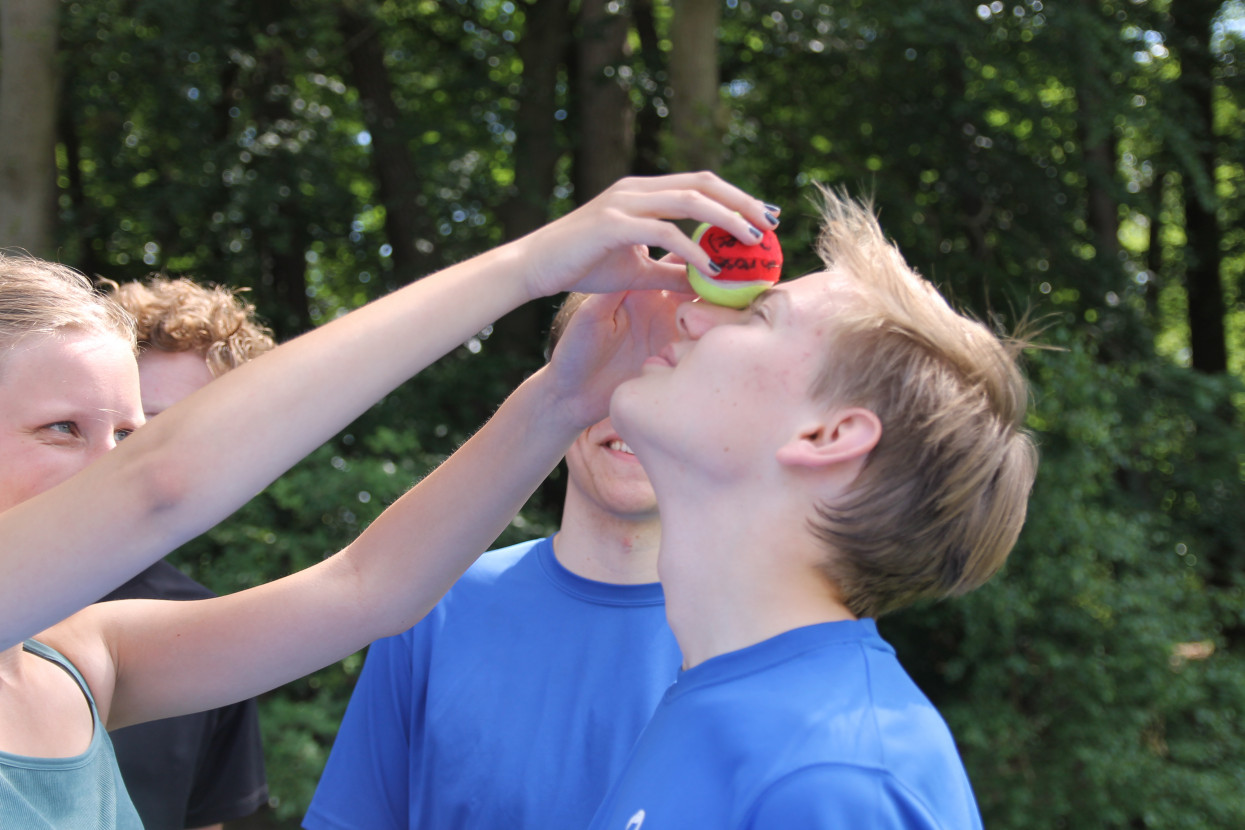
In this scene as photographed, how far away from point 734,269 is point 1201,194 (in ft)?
23.1

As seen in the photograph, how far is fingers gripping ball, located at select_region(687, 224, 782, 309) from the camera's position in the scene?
167 cm

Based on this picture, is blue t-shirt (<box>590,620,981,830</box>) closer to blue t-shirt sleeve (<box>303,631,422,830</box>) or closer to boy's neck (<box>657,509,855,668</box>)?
boy's neck (<box>657,509,855,668</box>)

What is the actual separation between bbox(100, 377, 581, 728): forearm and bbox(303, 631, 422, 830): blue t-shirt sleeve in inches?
15.0

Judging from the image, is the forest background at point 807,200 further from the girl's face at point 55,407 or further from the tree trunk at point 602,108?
the girl's face at point 55,407

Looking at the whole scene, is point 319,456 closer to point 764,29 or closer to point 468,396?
point 468,396

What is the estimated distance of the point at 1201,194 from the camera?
718 cm

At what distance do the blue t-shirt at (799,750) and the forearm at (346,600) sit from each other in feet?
1.73

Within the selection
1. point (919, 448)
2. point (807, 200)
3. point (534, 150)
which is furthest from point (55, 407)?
point (534, 150)

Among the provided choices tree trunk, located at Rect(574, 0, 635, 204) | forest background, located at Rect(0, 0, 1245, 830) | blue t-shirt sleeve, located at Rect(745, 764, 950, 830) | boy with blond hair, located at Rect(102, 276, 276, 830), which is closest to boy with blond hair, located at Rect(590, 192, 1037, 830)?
blue t-shirt sleeve, located at Rect(745, 764, 950, 830)

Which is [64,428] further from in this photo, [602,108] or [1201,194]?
[1201,194]

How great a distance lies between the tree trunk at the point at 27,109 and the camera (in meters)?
7.15

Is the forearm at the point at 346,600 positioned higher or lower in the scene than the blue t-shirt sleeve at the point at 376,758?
higher

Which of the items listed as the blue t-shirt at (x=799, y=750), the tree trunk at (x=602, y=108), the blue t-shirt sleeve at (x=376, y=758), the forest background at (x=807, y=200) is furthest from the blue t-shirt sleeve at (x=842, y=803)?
the tree trunk at (x=602, y=108)

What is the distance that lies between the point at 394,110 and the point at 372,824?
26.0ft
